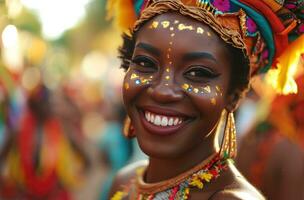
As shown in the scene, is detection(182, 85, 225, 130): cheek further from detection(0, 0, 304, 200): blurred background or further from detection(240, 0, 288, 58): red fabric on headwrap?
detection(0, 0, 304, 200): blurred background

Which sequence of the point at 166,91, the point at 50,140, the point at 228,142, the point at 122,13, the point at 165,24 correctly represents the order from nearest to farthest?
the point at 166,91 < the point at 165,24 < the point at 228,142 < the point at 122,13 < the point at 50,140

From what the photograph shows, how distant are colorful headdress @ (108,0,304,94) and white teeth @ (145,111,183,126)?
463 mm

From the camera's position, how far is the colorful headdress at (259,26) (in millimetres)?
3572

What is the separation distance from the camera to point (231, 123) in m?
3.74

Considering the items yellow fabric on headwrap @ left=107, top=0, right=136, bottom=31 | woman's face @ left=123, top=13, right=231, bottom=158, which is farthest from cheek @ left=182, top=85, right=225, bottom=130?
yellow fabric on headwrap @ left=107, top=0, right=136, bottom=31

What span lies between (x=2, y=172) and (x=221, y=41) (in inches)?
186

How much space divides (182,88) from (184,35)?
0.26 meters

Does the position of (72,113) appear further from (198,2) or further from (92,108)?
(92,108)

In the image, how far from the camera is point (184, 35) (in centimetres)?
351

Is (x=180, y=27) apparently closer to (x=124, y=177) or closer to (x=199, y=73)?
(x=199, y=73)

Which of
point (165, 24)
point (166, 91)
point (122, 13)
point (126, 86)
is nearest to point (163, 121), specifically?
point (166, 91)

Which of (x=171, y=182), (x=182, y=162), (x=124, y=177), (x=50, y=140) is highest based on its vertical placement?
(x=182, y=162)

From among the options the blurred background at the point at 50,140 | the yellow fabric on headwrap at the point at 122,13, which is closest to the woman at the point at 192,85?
the yellow fabric on headwrap at the point at 122,13

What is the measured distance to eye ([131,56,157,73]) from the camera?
360 centimetres
